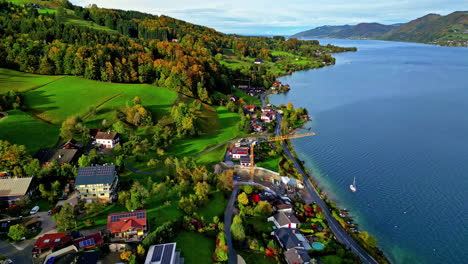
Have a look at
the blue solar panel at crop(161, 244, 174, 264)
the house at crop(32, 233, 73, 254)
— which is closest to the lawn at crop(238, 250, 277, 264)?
the blue solar panel at crop(161, 244, 174, 264)

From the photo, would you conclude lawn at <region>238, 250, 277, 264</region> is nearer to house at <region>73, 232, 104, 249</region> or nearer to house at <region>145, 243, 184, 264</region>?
house at <region>145, 243, 184, 264</region>

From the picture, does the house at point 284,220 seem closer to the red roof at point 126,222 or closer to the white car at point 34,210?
the red roof at point 126,222

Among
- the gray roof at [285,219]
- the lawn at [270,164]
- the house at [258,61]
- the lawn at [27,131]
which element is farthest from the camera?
the house at [258,61]

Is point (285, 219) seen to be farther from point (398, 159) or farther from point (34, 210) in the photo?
point (398, 159)

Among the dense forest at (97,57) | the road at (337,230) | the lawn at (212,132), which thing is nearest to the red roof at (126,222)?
the lawn at (212,132)

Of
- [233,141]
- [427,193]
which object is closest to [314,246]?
[427,193]

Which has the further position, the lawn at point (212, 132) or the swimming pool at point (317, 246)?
the lawn at point (212, 132)

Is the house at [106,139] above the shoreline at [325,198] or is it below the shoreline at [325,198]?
above
